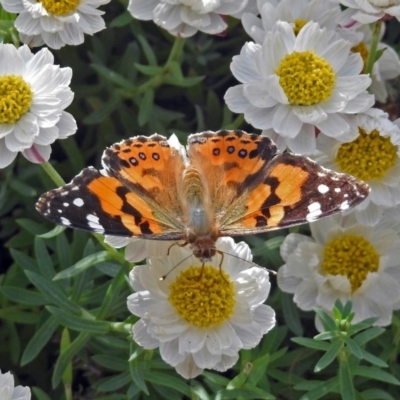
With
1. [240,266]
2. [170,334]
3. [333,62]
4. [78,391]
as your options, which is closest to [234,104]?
[333,62]

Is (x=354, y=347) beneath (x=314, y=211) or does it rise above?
beneath

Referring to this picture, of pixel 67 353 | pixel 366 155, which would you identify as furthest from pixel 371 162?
pixel 67 353

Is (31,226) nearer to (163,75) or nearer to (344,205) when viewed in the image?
(163,75)

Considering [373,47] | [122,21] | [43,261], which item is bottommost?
[43,261]

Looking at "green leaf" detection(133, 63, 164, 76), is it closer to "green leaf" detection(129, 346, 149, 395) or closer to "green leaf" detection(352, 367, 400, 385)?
"green leaf" detection(129, 346, 149, 395)

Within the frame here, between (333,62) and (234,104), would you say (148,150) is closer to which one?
(234,104)

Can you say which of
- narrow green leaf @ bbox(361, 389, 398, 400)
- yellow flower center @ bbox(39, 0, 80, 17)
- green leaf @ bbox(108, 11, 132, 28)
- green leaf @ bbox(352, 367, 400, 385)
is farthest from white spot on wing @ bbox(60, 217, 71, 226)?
green leaf @ bbox(108, 11, 132, 28)
